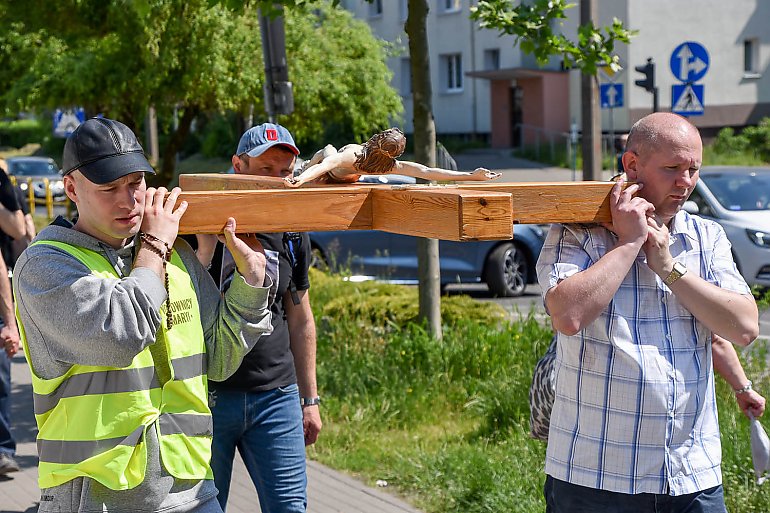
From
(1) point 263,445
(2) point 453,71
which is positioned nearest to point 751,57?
(2) point 453,71

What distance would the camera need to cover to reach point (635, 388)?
3068 millimetres

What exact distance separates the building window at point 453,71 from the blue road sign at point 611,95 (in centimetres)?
2295

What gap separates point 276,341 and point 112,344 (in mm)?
1563

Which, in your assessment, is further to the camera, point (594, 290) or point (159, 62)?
point (159, 62)

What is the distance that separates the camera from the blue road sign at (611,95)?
65.5 ft

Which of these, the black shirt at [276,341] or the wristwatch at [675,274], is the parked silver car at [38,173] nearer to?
the black shirt at [276,341]

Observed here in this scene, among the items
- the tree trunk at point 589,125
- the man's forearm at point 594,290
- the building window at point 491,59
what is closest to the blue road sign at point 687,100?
the tree trunk at point 589,125

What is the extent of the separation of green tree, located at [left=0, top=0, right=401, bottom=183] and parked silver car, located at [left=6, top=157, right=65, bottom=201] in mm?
13847

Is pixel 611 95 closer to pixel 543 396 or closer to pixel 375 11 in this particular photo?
pixel 543 396

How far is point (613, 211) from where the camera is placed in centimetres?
301

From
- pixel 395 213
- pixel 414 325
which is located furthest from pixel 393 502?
pixel 395 213

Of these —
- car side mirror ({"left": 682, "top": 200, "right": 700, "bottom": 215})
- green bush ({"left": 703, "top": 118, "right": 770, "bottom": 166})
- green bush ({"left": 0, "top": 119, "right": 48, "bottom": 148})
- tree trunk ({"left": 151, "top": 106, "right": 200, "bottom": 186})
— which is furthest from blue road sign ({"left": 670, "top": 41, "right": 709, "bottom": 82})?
green bush ({"left": 0, "top": 119, "right": 48, "bottom": 148})

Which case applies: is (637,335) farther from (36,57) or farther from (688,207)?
(36,57)

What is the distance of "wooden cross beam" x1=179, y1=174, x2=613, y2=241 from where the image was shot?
2.65 m
